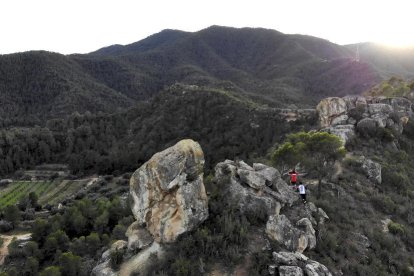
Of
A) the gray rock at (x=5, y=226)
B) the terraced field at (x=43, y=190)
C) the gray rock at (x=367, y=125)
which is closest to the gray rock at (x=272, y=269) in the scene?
the gray rock at (x=367, y=125)

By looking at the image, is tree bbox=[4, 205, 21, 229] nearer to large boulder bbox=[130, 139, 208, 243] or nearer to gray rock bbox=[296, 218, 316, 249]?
large boulder bbox=[130, 139, 208, 243]

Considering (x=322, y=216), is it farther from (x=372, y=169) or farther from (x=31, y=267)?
(x=31, y=267)

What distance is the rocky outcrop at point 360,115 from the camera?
41303 mm

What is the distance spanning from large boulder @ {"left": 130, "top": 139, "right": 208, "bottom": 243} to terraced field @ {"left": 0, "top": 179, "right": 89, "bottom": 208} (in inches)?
2081

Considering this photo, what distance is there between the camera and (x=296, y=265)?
55.5 ft

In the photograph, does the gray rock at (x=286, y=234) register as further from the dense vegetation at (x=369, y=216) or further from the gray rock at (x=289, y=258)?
the dense vegetation at (x=369, y=216)

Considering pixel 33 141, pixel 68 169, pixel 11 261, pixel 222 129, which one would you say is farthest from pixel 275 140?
pixel 33 141

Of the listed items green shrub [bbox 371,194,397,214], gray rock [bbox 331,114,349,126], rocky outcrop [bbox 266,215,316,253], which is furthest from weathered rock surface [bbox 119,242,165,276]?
gray rock [bbox 331,114,349,126]

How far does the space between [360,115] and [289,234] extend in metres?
30.0

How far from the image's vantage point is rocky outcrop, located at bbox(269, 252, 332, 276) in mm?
16544

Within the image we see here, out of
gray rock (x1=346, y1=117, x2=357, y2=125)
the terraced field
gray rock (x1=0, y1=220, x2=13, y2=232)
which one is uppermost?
gray rock (x1=346, y1=117, x2=357, y2=125)

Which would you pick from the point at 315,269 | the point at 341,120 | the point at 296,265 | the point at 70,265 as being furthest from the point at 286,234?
the point at 341,120

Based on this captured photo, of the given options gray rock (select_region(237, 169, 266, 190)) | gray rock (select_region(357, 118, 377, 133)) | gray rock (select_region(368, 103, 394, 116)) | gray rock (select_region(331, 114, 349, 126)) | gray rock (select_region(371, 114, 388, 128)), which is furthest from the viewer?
gray rock (select_region(368, 103, 394, 116))

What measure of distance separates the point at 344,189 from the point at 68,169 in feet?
248
